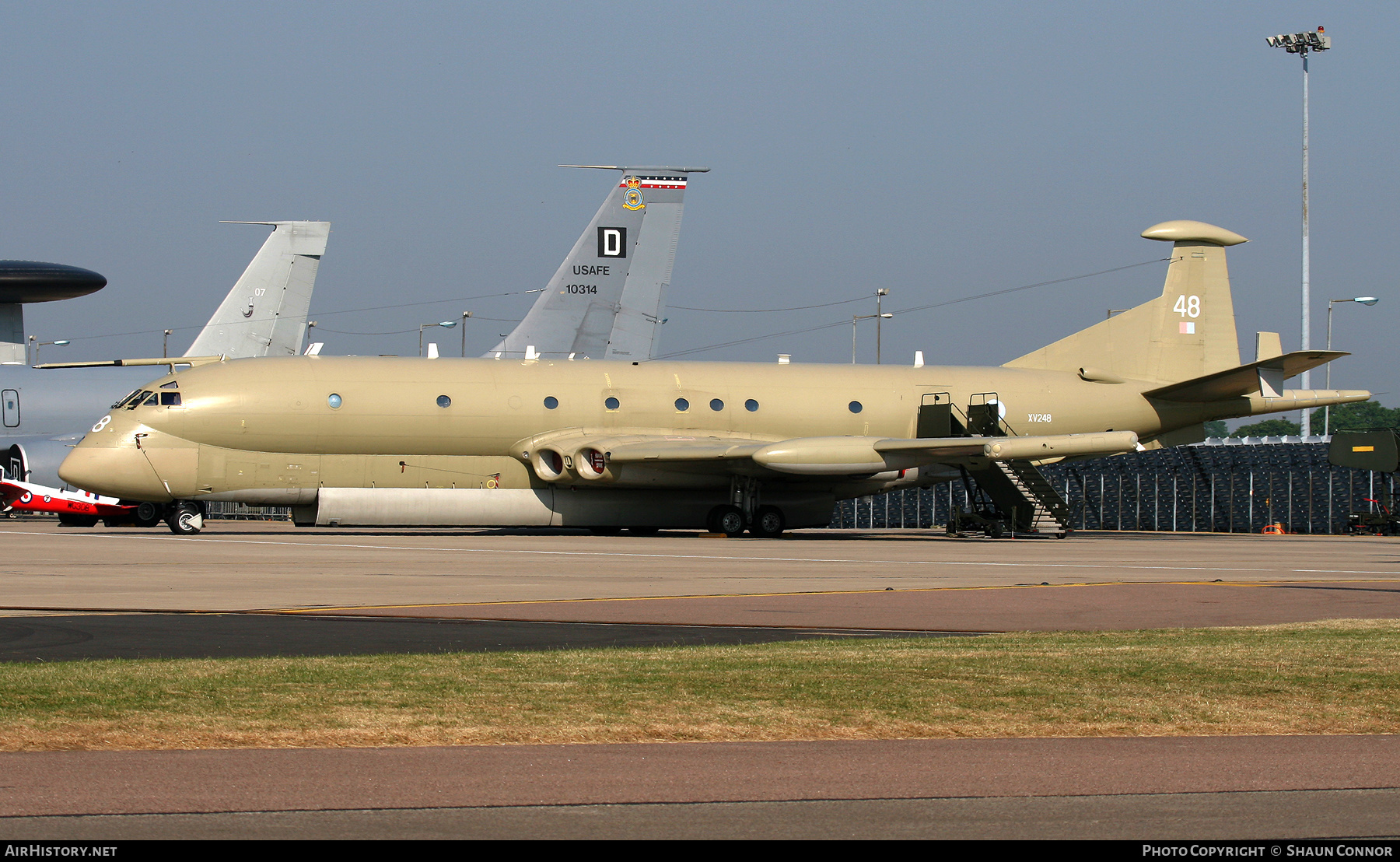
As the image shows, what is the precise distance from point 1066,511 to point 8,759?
31.0 m

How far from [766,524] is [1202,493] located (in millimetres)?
20521

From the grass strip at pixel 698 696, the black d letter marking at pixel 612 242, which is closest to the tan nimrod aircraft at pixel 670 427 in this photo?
the black d letter marking at pixel 612 242

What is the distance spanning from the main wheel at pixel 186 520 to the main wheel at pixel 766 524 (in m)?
12.6

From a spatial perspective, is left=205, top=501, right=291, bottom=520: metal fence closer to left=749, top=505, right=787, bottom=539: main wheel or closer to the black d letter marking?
the black d letter marking

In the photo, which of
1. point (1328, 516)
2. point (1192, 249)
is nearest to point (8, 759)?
point (1192, 249)

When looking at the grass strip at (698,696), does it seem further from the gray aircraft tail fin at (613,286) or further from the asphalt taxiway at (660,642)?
the gray aircraft tail fin at (613,286)

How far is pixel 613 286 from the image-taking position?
41406 millimetres

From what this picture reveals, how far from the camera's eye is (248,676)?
8789mm

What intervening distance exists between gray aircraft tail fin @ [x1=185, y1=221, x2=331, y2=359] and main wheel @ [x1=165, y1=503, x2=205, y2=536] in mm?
13375

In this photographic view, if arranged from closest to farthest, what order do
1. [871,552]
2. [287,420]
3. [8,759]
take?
[8,759] < [871,552] < [287,420]

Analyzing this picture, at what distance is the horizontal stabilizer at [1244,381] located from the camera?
34.0m

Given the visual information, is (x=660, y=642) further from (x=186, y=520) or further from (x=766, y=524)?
(x=766, y=524)

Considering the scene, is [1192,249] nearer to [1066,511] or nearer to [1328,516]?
[1066,511]

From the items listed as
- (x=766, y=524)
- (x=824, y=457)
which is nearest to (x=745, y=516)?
(x=766, y=524)
